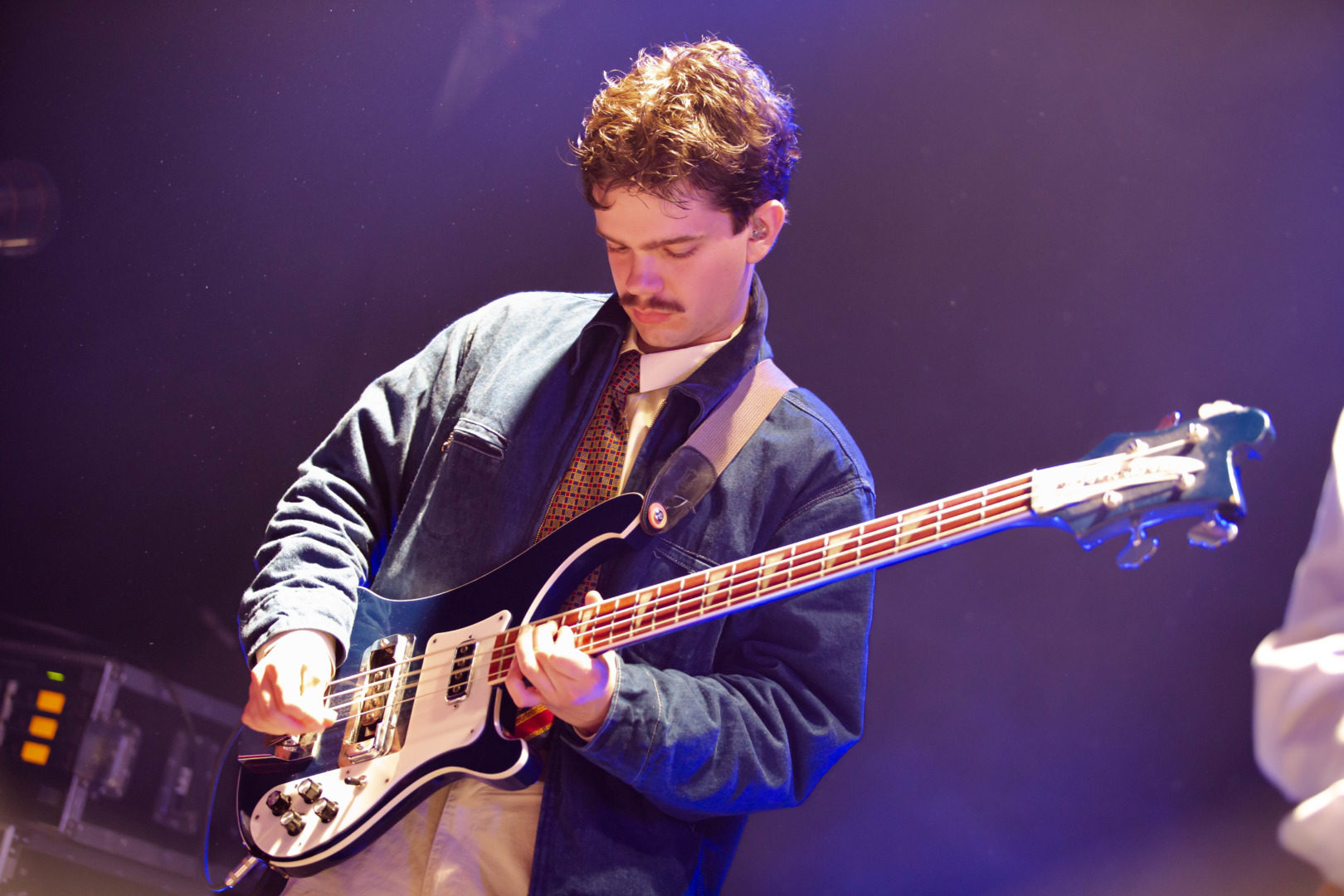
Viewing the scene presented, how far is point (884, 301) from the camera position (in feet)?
6.98

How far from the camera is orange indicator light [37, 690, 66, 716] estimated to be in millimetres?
2211

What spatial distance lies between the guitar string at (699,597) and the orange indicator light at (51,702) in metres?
1.17

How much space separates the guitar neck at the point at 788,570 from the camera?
1274mm

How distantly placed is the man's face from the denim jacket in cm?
8

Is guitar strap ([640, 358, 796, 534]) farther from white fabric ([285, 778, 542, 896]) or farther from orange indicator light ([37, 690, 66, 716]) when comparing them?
orange indicator light ([37, 690, 66, 716])

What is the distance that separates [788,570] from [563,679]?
358 millimetres

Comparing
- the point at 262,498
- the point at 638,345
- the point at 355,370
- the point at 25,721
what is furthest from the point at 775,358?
the point at 25,721

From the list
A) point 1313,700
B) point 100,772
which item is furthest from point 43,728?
point 1313,700

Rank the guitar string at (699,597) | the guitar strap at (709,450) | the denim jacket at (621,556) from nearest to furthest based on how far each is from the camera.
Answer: the guitar string at (699,597), the denim jacket at (621,556), the guitar strap at (709,450)

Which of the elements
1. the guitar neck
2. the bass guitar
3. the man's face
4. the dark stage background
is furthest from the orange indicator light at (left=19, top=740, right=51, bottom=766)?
the man's face

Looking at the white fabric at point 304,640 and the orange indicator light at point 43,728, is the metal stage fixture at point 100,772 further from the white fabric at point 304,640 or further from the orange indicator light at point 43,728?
the white fabric at point 304,640

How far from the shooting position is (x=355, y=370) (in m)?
2.34

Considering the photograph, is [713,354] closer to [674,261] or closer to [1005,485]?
[674,261]

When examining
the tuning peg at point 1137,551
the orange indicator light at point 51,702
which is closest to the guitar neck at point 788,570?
the tuning peg at point 1137,551
